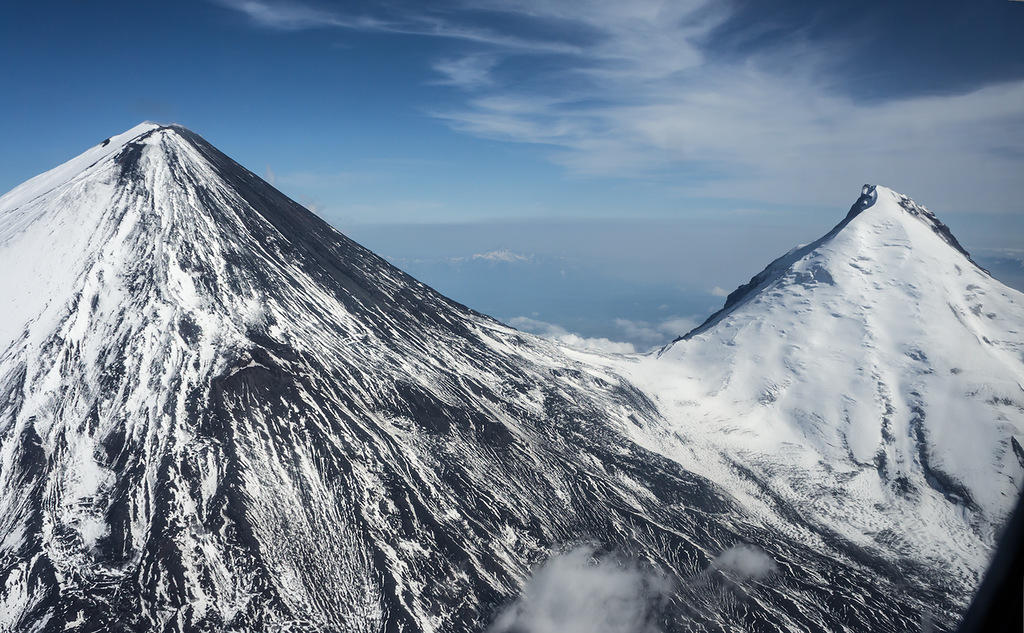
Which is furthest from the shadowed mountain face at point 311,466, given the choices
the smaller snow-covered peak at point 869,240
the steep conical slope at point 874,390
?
the smaller snow-covered peak at point 869,240

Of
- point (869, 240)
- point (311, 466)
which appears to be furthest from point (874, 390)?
point (311, 466)

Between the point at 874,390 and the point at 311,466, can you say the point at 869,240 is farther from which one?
the point at 311,466

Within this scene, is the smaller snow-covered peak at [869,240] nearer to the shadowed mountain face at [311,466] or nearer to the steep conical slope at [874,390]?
the steep conical slope at [874,390]

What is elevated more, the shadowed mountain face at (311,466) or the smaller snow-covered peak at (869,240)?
the smaller snow-covered peak at (869,240)

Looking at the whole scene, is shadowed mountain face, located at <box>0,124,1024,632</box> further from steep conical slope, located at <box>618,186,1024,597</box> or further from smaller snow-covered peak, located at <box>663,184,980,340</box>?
smaller snow-covered peak, located at <box>663,184,980,340</box>

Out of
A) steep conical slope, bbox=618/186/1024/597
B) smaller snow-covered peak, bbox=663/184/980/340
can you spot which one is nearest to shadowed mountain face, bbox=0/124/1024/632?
steep conical slope, bbox=618/186/1024/597

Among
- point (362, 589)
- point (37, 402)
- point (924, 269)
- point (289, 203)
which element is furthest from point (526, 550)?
point (924, 269)

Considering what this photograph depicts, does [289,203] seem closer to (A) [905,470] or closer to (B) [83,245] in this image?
(B) [83,245]
